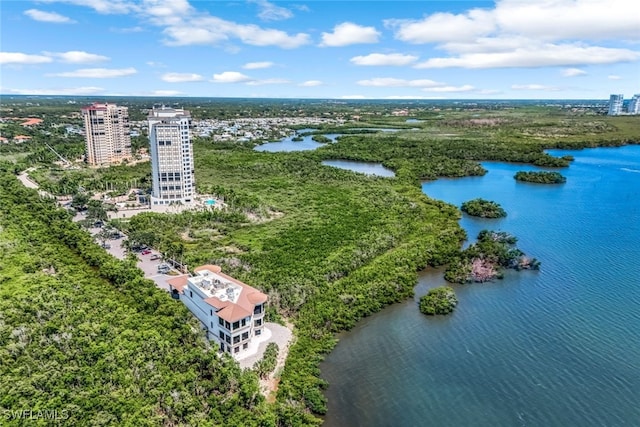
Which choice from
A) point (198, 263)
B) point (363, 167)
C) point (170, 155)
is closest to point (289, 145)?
point (363, 167)

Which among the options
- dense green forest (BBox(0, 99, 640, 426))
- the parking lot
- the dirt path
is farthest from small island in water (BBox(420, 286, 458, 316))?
the parking lot

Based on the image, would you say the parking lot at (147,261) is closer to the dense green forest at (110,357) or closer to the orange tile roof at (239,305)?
the dense green forest at (110,357)

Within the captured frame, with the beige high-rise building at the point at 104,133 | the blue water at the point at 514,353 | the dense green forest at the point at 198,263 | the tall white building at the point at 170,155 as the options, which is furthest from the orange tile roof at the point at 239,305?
the beige high-rise building at the point at 104,133

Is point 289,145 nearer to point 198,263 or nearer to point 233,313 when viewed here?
point 198,263

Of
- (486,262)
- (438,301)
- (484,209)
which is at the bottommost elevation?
(438,301)

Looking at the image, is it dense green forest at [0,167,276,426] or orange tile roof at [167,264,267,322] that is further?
orange tile roof at [167,264,267,322]

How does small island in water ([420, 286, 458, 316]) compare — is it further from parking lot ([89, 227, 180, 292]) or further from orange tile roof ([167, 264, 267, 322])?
parking lot ([89, 227, 180, 292])
